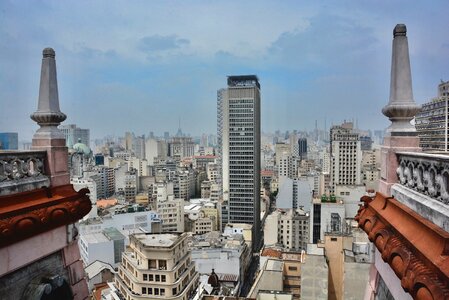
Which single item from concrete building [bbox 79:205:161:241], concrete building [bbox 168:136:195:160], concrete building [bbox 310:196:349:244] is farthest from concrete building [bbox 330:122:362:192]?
concrete building [bbox 168:136:195:160]

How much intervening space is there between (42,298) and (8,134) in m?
4.50

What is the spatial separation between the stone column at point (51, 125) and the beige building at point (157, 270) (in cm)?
1610

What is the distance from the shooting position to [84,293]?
11.6ft

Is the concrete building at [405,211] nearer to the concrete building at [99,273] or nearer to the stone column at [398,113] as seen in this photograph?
the stone column at [398,113]

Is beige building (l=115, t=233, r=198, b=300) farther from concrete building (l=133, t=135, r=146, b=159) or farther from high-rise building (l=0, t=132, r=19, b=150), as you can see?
concrete building (l=133, t=135, r=146, b=159)

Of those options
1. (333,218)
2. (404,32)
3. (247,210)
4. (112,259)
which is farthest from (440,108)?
(247,210)

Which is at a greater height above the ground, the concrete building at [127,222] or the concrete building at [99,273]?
the concrete building at [127,222]

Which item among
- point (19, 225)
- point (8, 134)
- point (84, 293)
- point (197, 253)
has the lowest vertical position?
point (197, 253)

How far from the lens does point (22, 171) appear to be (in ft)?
9.91

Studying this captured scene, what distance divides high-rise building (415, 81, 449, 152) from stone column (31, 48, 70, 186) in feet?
70.6

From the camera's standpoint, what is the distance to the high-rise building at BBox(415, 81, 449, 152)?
71.2ft

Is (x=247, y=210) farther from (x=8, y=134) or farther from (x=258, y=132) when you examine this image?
(x=8, y=134)

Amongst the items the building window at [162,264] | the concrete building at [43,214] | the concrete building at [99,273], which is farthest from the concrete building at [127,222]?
the concrete building at [43,214]

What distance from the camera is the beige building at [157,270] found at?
18812mm
